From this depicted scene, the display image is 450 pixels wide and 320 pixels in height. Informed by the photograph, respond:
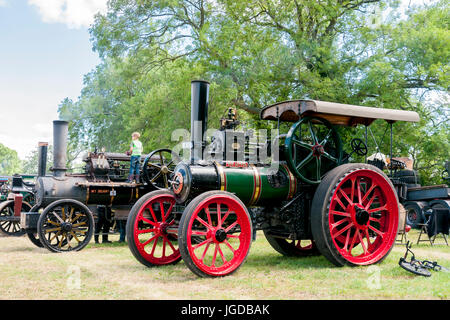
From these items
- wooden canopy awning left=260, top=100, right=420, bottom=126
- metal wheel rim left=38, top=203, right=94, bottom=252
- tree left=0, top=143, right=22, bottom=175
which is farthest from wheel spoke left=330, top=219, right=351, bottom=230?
tree left=0, top=143, right=22, bottom=175

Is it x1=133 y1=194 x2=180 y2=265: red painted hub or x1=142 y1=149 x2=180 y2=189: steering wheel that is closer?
x1=133 y1=194 x2=180 y2=265: red painted hub

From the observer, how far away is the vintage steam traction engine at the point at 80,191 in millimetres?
8125

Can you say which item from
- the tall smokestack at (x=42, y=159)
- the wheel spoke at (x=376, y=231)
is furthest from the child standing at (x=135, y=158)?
the wheel spoke at (x=376, y=231)

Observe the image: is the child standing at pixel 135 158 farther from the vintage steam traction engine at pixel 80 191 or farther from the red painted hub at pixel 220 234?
the red painted hub at pixel 220 234

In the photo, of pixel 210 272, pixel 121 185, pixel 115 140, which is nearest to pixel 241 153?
pixel 210 272

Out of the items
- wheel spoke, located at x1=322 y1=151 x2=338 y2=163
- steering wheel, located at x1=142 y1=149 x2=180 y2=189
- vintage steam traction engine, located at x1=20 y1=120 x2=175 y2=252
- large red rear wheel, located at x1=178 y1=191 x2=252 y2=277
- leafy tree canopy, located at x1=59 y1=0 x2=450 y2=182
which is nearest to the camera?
large red rear wheel, located at x1=178 y1=191 x2=252 y2=277

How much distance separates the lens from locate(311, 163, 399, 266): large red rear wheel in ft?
18.4

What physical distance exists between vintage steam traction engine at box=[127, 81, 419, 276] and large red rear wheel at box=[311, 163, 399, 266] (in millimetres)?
12

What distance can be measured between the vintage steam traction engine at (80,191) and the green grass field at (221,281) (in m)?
1.29

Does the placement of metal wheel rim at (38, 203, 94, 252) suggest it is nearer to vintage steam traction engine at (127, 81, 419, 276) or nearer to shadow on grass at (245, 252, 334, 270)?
vintage steam traction engine at (127, 81, 419, 276)

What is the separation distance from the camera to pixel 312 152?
607 centimetres

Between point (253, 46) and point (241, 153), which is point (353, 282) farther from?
point (253, 46)

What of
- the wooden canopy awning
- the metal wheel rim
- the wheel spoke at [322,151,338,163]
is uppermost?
the wooden canopy awning

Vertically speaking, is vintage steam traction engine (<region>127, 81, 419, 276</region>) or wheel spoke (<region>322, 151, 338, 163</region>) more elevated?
wheel spoke (<region>322, 151, 338, 163</region>)
